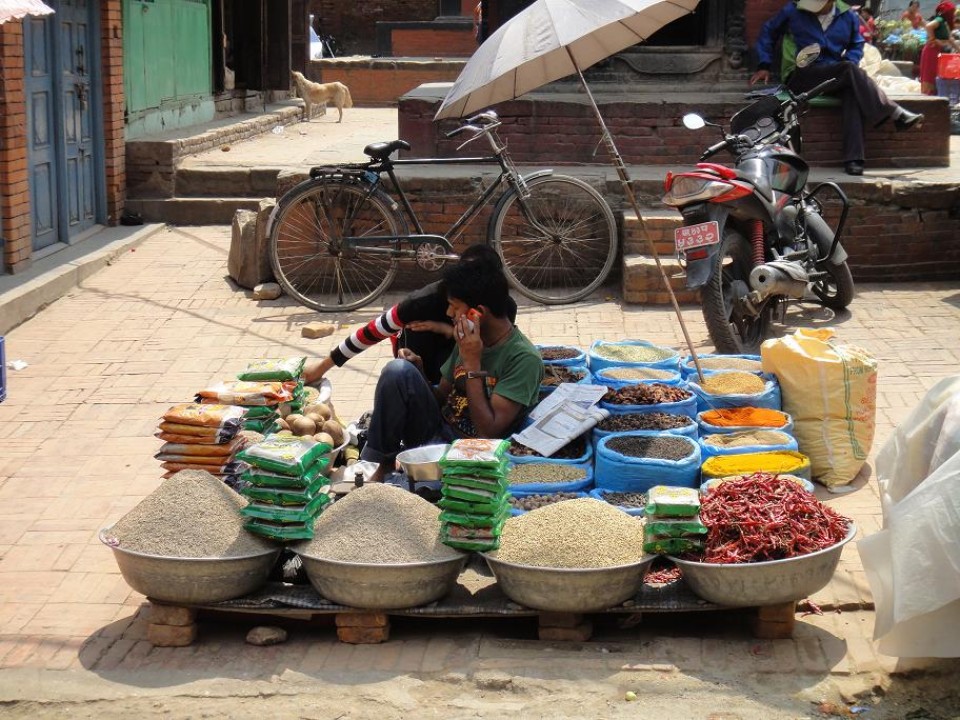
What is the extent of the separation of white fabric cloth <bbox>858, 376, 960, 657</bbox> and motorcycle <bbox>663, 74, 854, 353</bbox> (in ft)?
9.74

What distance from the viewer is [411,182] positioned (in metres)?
9.84

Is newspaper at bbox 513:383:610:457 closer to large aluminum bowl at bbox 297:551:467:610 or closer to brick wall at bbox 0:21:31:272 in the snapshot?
large aluminum bowl at bbox 297:551:467:610

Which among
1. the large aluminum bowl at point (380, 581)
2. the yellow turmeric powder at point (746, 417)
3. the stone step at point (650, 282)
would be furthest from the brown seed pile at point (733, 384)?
the stone step at point (650, 282)

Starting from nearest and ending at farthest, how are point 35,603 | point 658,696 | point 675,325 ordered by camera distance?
point 658,696, point 35,603, point 675,325

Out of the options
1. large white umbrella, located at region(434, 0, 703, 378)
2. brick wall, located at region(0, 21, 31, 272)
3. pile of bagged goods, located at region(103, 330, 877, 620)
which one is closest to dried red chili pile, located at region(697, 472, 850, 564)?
pile of bagged goods, located at region(103, 330, 877, 620)

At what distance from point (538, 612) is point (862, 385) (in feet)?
7.36

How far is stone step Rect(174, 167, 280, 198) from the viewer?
12.5 meters

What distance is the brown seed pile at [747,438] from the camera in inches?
220

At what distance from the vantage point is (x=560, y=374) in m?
6.18

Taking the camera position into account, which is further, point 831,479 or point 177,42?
point 177,42

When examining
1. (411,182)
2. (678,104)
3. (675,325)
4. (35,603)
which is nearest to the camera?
(35,603)

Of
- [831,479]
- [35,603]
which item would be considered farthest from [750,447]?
[35,603]

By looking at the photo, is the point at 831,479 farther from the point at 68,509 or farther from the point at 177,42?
the point at 177,42

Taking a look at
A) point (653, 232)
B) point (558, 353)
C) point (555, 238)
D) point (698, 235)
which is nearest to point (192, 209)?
point (555, 238)
